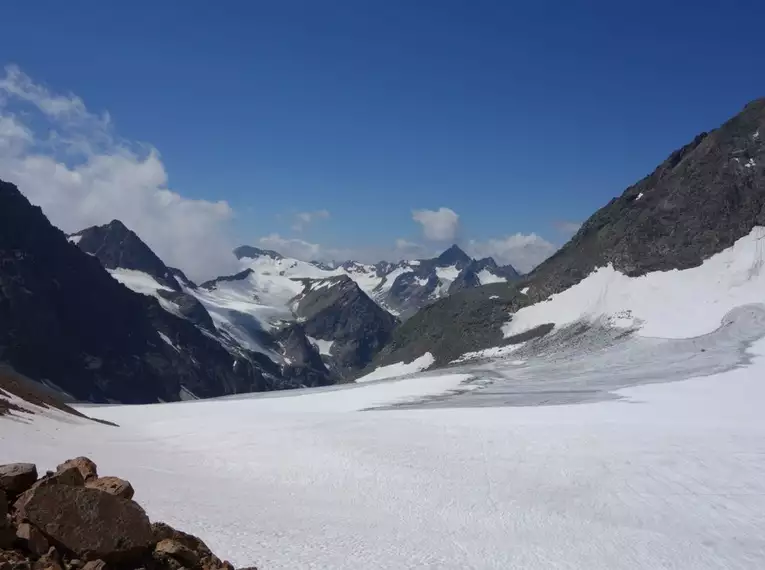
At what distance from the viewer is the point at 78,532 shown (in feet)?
31.4

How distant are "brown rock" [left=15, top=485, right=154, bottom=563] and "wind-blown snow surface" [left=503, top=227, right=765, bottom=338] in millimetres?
68997

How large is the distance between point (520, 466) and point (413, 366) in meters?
93.8

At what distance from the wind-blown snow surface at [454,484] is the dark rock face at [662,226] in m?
65.8

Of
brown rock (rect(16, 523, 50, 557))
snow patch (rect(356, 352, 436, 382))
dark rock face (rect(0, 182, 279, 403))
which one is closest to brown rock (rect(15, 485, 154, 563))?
brown rock (rect(16, 523, 50, 557))

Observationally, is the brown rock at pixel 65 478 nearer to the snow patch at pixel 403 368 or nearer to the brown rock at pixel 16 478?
the brown rock at pixel 16 478

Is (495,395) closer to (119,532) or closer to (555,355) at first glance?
(555,355)

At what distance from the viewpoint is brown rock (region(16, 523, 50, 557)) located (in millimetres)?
9164

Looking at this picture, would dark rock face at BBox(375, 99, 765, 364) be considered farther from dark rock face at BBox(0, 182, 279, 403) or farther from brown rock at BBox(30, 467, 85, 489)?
dark rock face at BBox(0, 182, 279, 403)

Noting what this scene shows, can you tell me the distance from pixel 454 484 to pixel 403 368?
98.2 metres

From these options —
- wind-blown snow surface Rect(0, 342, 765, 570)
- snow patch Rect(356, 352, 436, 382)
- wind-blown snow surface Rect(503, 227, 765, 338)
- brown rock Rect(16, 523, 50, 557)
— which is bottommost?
wind-blown snow surface Rect(0, 342, 765, 570)

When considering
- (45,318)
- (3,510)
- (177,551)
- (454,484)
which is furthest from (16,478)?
(45,318)

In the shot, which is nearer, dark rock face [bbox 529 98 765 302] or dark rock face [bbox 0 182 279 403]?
dark rock face [bbox 529 98 765 302]

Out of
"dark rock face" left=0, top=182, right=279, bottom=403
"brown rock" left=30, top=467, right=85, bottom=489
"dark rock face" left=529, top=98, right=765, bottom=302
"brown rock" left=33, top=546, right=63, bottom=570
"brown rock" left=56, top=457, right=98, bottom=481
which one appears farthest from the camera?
"dark rock face" left=0, top=182, right=279, bottom=403

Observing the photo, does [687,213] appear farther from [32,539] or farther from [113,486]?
[32,539]
